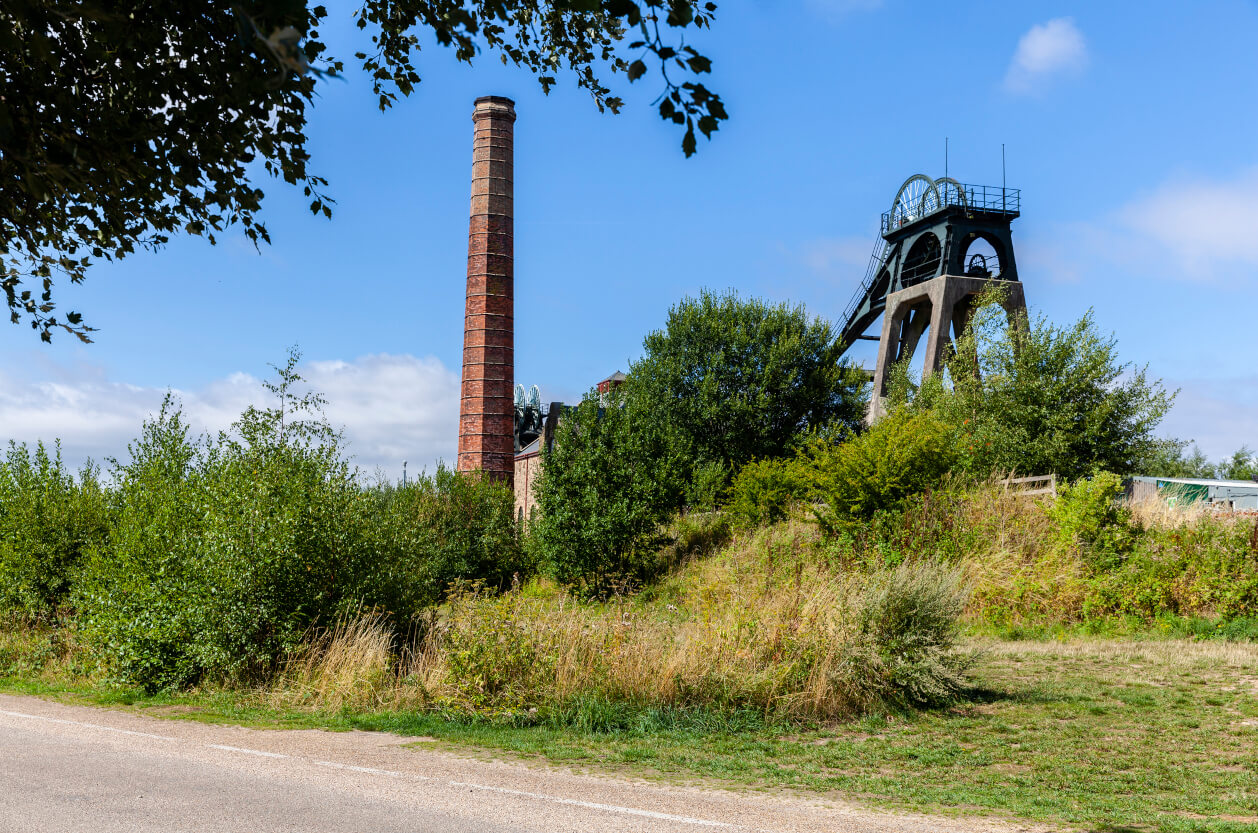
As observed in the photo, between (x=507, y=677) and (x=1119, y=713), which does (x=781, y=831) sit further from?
(x=1119, y=713)

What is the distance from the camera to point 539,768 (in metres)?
8.72

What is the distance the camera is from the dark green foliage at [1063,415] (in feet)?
89.5

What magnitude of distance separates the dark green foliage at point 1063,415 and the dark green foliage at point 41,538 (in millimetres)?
23351

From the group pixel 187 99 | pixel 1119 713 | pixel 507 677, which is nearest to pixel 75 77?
pixel 187 99

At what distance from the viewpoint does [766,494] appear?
30531 millimetres

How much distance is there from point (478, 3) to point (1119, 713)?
426 inches

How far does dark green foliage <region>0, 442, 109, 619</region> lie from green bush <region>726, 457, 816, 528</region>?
1874 cm

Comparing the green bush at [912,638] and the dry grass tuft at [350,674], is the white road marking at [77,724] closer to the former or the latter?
the dry grass tuft at [350,674]

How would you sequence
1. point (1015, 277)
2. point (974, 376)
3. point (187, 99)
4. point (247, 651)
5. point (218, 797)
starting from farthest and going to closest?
point (1015, 277)
point (974, 376)
point (247, 651)
point (218, 797)
point (187, 99)

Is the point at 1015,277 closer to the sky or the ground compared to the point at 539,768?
closer to the sky

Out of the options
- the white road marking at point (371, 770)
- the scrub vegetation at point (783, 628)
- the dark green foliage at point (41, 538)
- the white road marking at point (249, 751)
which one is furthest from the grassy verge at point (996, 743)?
the dark green foliage at point (41, 538)

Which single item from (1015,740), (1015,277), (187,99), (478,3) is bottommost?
(1015,740)

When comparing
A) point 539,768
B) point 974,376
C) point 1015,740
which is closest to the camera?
point 539,768

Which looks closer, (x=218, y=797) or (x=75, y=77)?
(x=75, y=77)
